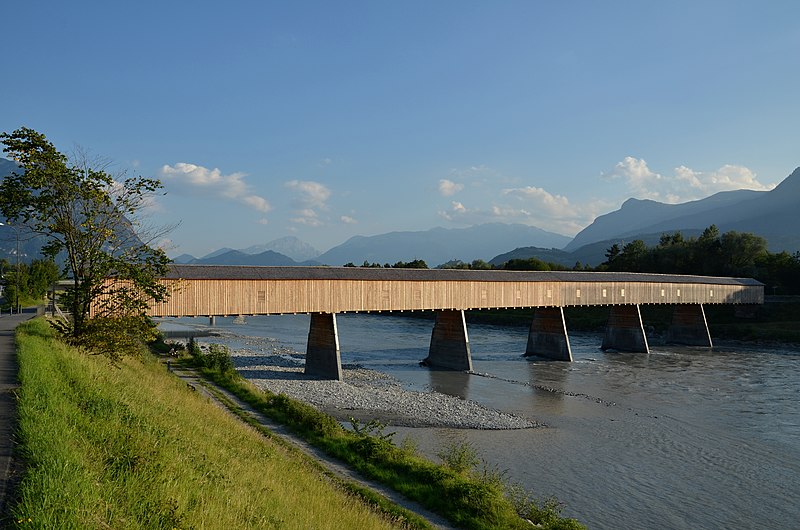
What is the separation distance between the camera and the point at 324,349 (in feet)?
98.4

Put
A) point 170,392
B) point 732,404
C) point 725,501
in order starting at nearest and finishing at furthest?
point 725,501, point 170,392, point 732,404

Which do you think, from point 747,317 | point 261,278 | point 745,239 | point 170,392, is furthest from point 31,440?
point 745,239

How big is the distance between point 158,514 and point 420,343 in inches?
1690

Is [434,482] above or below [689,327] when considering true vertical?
above

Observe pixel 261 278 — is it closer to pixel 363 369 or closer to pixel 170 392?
pixel 363 369

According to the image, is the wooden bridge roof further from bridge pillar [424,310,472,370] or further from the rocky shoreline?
the rocky shoreline

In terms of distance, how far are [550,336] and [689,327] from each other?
1967 centimetres

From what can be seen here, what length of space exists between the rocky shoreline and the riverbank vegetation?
4668 mm

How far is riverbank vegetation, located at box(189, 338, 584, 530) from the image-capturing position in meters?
11.1

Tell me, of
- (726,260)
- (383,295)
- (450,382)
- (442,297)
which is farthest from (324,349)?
(726,260)

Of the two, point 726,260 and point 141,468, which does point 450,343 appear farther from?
point 726,260

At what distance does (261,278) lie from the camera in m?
27.1

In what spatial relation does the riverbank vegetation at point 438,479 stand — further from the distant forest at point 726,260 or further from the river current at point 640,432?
the distant forest at point 726,260

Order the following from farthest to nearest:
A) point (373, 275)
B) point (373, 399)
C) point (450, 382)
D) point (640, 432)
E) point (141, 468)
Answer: point (373, 275)
point (450, 382)
point (373, 399)
point (640, 432)
point (141, 468)
